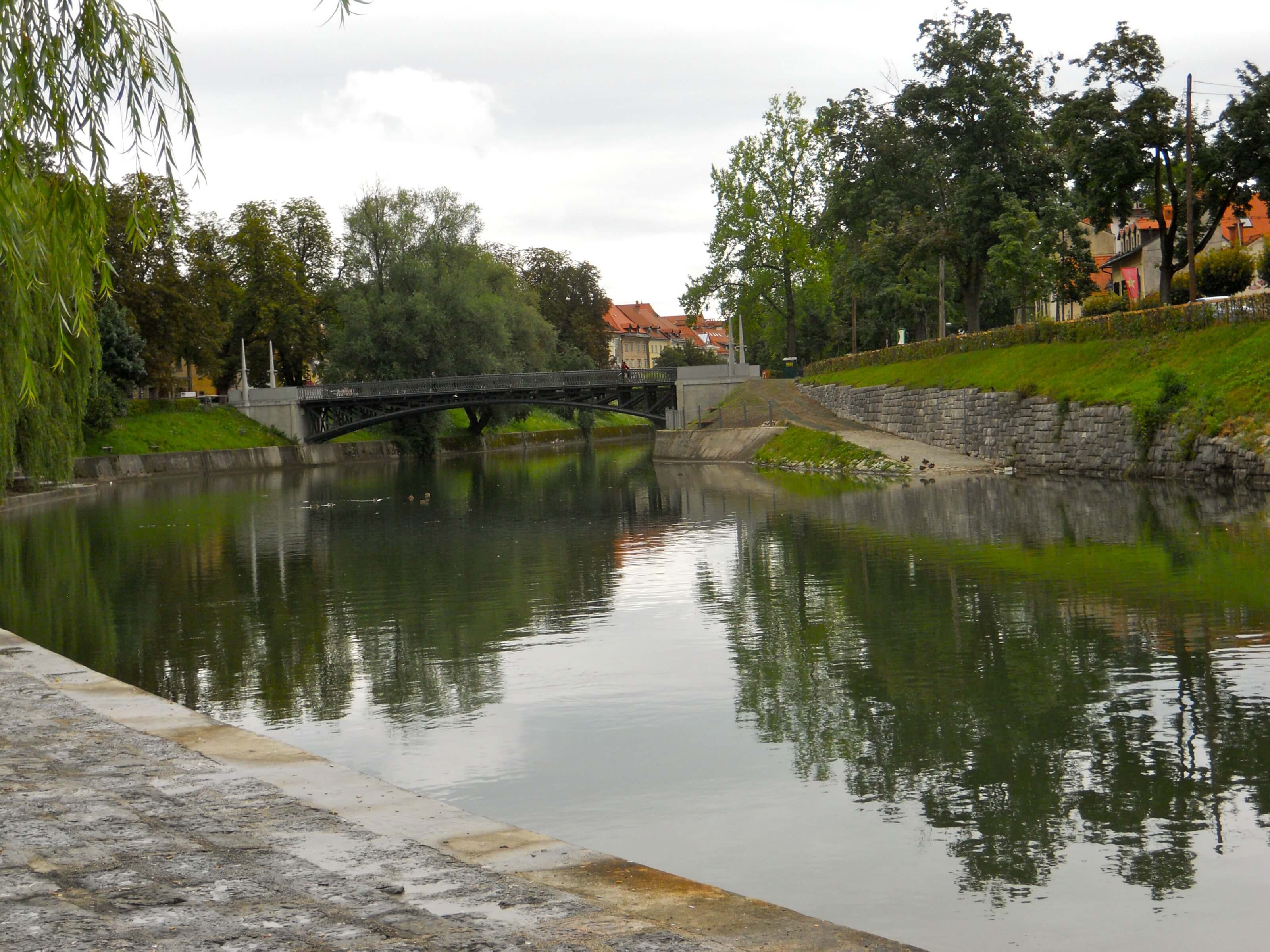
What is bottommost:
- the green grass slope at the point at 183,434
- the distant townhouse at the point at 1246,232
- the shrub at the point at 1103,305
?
the green grass slope at the point at 183,434

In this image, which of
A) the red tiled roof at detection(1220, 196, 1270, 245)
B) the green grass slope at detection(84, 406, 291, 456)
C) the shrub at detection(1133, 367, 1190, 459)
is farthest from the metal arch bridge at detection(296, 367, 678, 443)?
the shrub at detection(1133, 367, 1190, 459)

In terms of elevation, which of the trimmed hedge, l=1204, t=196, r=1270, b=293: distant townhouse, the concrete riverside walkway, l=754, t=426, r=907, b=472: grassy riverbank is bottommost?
the concrete riverside walkway

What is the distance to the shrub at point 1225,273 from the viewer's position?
6038 centimetres

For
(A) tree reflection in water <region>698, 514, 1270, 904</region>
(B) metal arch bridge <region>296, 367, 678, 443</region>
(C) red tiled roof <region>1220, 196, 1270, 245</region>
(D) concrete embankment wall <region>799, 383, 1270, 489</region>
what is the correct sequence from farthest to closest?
(C) red tiled roof <region>1220, 196, 1270, 245</region>, (B) metal arch bridge <region>296, 367, 678, 443</region>, (D) concrete embankment wall <region>799, 383, 1270, 489</region>, (A) tree reflection in water <region>698, 514, 1270, 904</region>

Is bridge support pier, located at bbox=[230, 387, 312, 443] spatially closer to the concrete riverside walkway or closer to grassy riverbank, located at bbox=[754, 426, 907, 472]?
grassy riverbank, located at bbox=[754, 426, 907, 472]

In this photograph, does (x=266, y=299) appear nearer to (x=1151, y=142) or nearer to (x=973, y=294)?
(x=973, y=294)

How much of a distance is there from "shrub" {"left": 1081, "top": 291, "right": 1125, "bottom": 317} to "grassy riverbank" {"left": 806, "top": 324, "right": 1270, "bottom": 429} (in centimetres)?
1084

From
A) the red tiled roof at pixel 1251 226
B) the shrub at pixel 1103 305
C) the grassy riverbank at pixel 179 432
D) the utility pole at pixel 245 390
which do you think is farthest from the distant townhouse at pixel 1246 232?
the utility pole at pixel 245 390

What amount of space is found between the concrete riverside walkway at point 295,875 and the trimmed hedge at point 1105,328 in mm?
31863

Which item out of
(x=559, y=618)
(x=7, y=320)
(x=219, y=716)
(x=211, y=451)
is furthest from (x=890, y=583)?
(x=211, y=451)

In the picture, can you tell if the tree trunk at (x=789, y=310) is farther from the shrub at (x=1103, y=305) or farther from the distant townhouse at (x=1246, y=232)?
the distant townhouse at (x=1246, y=232)

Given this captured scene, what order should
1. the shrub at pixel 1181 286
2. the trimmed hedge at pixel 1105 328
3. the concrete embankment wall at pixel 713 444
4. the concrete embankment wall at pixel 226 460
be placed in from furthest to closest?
the concrete embankment wall at pixel 226 460
the concrete embankment wall at pixel 713 444
the shrub at pixel 1181 286
the trimmed hedge at pixel 1105 328

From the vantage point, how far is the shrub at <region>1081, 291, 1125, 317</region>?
2320 inches

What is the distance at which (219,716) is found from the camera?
40.4 feet
